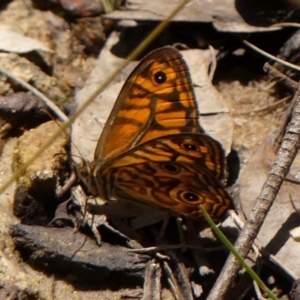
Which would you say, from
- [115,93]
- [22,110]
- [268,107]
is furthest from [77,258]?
[268,107]

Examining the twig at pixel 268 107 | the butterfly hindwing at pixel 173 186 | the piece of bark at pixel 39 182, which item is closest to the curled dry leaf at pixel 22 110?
the piece of bark at pixel 39 182

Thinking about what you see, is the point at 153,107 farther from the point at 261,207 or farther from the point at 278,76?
the point at 261,207

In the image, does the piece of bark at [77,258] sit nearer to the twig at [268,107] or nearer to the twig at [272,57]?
the twig at [268,107]

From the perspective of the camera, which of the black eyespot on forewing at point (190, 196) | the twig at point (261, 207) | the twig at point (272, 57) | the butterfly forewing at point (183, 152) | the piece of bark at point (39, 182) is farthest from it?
the twig at point (272, 57)

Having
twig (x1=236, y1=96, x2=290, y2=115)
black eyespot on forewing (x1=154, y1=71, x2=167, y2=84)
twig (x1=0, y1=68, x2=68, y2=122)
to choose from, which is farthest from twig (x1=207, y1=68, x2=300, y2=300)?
twig (x1=0, y1=68, x2=68, y2=122)

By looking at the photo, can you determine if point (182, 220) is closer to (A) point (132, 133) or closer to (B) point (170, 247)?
(B) point (170, 247)

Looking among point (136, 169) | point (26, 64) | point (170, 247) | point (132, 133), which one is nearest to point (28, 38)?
point (26, 64)
